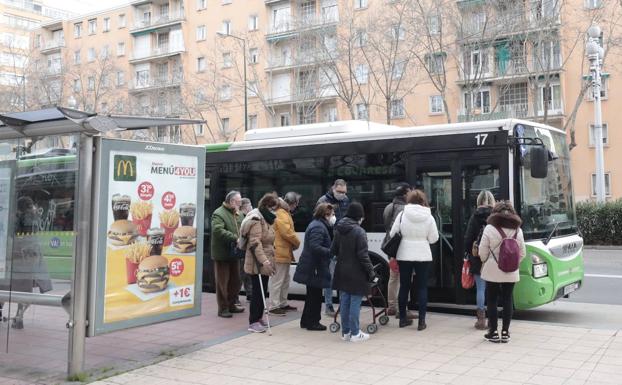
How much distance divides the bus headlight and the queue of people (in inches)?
27.9

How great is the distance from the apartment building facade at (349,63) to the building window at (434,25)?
0.16 ft

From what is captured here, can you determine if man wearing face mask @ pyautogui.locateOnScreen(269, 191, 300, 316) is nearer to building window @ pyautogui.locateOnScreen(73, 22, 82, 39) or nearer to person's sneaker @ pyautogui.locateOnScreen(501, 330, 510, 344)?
person's sneaker @ pyautogui.locateOnScreen(501, 330, 510, 344)

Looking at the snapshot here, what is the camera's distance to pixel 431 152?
9.14 meters

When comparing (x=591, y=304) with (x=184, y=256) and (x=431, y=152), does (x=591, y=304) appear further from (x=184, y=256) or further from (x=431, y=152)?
(x=184, y=256)

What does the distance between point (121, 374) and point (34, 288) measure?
61.9 inches

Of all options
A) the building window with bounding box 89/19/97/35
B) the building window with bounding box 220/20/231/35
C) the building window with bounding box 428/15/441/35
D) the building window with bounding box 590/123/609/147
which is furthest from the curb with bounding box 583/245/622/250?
the building window with bounding box 89/19/97/35

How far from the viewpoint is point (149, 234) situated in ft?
22.0

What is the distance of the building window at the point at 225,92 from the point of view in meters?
42.1

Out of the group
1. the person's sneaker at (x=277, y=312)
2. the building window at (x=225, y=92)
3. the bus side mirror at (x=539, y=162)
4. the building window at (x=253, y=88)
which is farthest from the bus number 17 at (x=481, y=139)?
the building window at (x=225, y=92)

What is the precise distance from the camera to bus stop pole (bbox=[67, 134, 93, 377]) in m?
5.96

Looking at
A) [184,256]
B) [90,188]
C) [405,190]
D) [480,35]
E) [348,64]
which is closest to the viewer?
[90,188]

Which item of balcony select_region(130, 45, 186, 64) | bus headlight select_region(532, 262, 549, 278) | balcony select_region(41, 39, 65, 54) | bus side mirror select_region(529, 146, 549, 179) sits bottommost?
bus headlight select_region(532, 262, 549, 278)

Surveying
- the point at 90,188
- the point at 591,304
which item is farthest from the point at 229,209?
the point at 591,304

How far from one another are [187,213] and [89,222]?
4.47 ft
